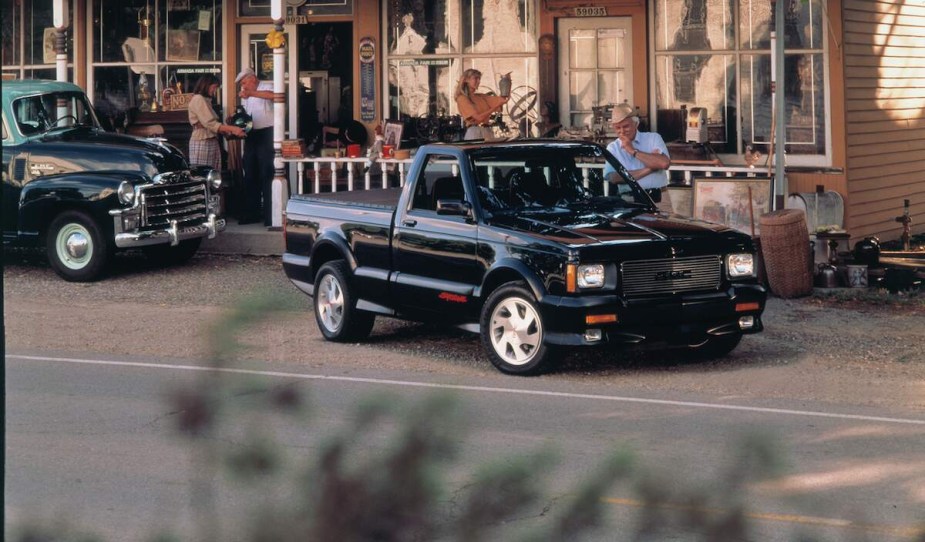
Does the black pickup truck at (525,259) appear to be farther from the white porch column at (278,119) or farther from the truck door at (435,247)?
the white porch column at (278,119)

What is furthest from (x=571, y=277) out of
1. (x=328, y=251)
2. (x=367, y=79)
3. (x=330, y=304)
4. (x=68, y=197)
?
(x=367, y=79)

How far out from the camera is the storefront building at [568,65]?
52.0 feet

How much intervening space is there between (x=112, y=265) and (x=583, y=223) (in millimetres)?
7612

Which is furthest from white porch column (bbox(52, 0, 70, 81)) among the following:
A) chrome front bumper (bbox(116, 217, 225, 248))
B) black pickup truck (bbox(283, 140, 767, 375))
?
black pickup truck (bbox(283, 140, 767, 375))

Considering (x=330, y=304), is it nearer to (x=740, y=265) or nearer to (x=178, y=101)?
(x=740, y=265)

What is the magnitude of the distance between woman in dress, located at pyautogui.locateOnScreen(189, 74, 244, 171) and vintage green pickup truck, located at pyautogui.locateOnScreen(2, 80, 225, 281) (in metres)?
1.35

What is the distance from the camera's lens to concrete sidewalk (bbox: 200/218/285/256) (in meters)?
16.7

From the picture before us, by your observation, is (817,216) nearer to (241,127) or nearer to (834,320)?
(834,320)

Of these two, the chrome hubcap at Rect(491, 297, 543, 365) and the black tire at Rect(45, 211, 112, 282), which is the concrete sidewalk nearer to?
the black tire at Rect(45, 211, 112, 282)

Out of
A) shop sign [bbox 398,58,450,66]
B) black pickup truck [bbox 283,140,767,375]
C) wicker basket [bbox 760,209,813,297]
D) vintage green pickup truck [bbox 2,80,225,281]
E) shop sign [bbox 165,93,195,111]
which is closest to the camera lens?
black pickup truck [bbox 283,140,767,375]

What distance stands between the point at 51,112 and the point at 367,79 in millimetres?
4151

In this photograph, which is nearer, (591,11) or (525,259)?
(525,259)

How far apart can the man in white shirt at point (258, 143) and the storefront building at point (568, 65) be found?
4.65 feet

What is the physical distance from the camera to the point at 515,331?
962cm
